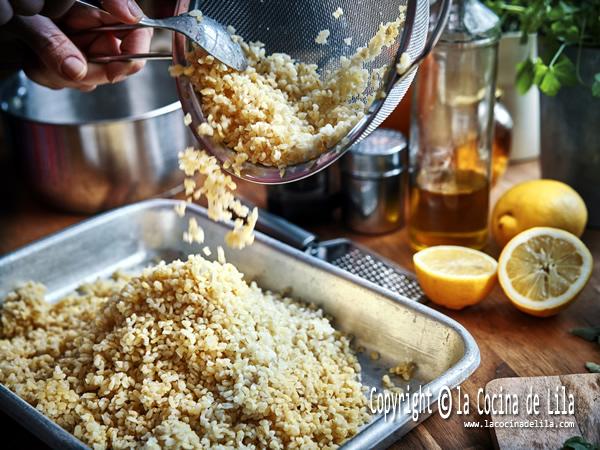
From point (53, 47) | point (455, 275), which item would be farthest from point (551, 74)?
point (53, 47)

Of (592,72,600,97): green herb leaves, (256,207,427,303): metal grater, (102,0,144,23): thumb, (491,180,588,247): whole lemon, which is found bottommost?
(256,207,427,303): metal grater

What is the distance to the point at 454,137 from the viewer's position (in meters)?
1.65

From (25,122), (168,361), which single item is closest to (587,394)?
(168,361)

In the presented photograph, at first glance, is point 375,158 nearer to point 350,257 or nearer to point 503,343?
point 350,257

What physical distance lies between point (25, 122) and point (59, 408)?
0.74m

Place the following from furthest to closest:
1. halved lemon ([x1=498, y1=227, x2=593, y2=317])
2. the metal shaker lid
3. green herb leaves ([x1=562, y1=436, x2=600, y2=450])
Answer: the metal shaker lid → halved lemon ([x1=498, y1=227, x2=593, y2=317]) → green herb leaves ([x1=562, y1=436, x2=600, y2=450])

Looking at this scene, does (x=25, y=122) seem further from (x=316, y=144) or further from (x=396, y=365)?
(x=396, y=365)

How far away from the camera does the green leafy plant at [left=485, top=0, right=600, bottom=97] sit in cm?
161

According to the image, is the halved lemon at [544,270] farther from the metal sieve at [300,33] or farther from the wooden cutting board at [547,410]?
the metal sieve at [300,33]

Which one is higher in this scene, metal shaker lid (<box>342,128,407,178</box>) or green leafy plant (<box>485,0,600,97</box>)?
green leafy plant (<box>485,0,600,97</box>)

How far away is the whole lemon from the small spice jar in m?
0.23

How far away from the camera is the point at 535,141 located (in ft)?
6.61

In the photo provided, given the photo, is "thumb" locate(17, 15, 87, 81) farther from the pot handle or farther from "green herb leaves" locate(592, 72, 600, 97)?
"green herb leaves" locate(592, 72, 600, 97)

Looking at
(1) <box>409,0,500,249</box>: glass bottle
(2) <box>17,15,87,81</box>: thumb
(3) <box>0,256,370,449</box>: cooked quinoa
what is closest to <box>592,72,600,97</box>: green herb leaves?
(1) <box>409,0,500,249</box>: glass bottle
